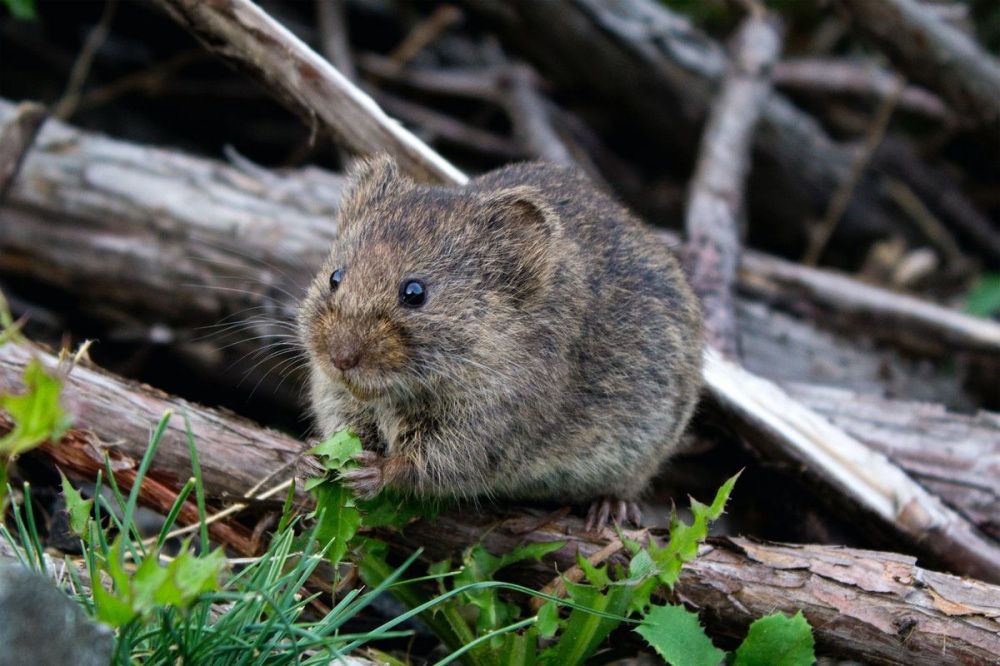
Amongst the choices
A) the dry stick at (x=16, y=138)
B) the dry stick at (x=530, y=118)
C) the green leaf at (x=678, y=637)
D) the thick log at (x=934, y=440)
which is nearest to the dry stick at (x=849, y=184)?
the dry stick at (x=530, y=118)

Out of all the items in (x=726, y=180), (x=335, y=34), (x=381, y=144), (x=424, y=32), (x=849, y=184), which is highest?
(x=424, y=32)

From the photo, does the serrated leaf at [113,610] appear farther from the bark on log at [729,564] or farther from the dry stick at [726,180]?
the dry stick at [726,180]

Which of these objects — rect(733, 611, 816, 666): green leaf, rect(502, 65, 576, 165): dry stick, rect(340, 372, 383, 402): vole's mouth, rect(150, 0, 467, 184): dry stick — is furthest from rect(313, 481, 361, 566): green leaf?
rect(502, 65, 576, 165): dry stick

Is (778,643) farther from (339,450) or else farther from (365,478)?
(339,450)

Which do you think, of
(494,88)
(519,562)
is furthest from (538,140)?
(519,562)

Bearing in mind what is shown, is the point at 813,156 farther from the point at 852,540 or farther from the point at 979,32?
the point at 852,540

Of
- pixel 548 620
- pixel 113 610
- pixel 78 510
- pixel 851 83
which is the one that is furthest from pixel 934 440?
pixel 113 610
